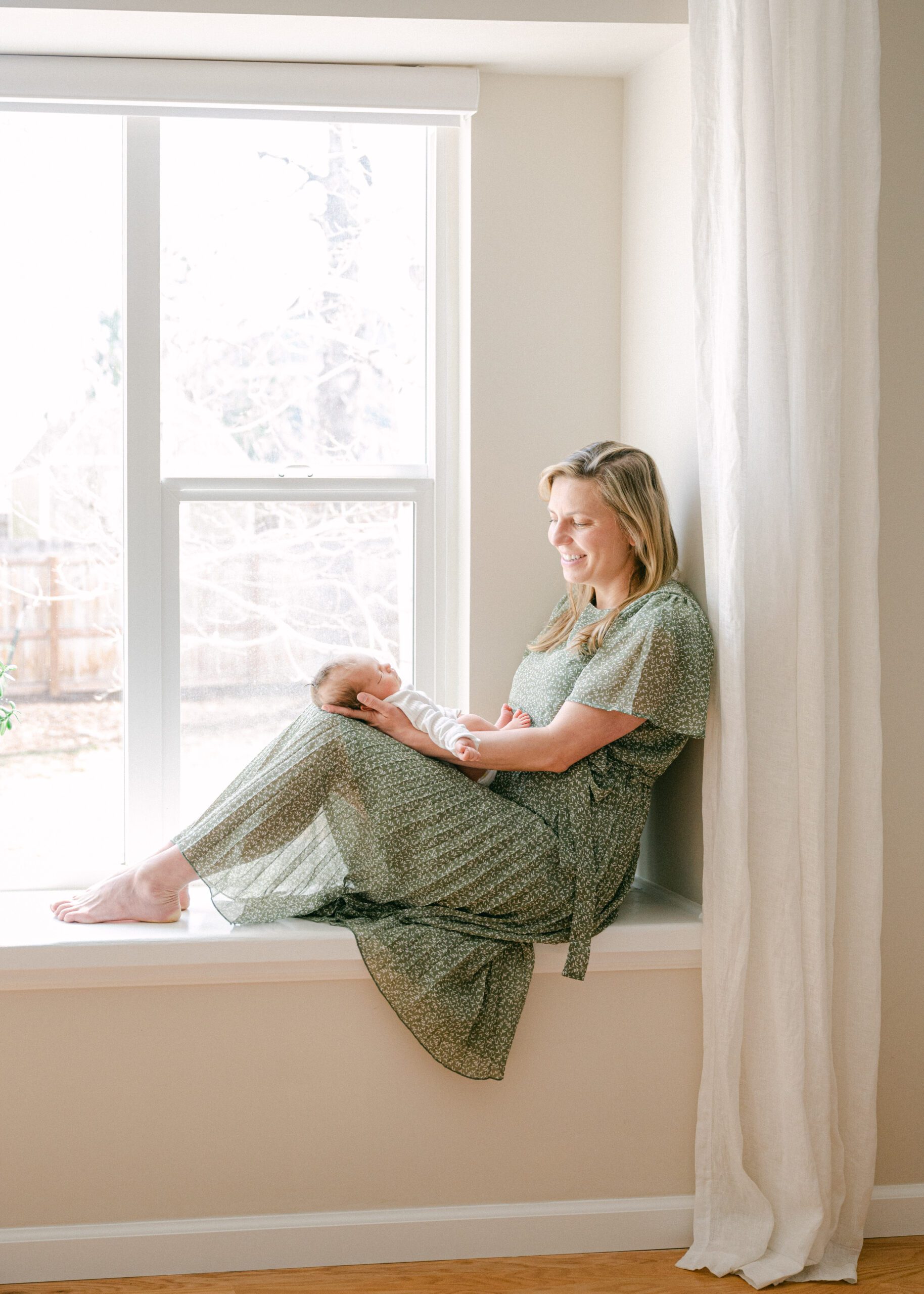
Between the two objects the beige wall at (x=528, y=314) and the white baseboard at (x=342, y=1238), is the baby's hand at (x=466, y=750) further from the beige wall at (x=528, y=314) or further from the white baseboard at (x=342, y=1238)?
the white baseboard at (x=342, y=1238)

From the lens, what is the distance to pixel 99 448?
8.29ft

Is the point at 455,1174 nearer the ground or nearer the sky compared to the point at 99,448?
nearer the ground

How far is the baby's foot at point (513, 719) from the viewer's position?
224 cm

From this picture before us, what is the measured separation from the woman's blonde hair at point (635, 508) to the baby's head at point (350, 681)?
39 centimetres

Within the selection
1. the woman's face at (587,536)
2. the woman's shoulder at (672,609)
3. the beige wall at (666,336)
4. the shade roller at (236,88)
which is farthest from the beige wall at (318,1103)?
the shade roller at (236,88)

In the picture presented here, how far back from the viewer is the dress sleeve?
198 cm

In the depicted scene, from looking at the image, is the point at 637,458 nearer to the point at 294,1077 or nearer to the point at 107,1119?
the point at 294,1077

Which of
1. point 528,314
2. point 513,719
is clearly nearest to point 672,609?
point 513,719

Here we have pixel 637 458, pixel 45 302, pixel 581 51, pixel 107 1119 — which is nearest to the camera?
pixel 107 1119

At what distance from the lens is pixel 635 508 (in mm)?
2150

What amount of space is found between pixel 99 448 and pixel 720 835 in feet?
5.15

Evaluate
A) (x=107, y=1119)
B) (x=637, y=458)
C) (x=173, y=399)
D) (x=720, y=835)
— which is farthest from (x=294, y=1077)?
(x=173, y=399)

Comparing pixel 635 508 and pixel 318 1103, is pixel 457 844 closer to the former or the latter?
pixel 318 1103

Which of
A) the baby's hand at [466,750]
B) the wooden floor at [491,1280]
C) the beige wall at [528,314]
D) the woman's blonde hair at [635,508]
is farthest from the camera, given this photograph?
the beige wall at [528,314]
